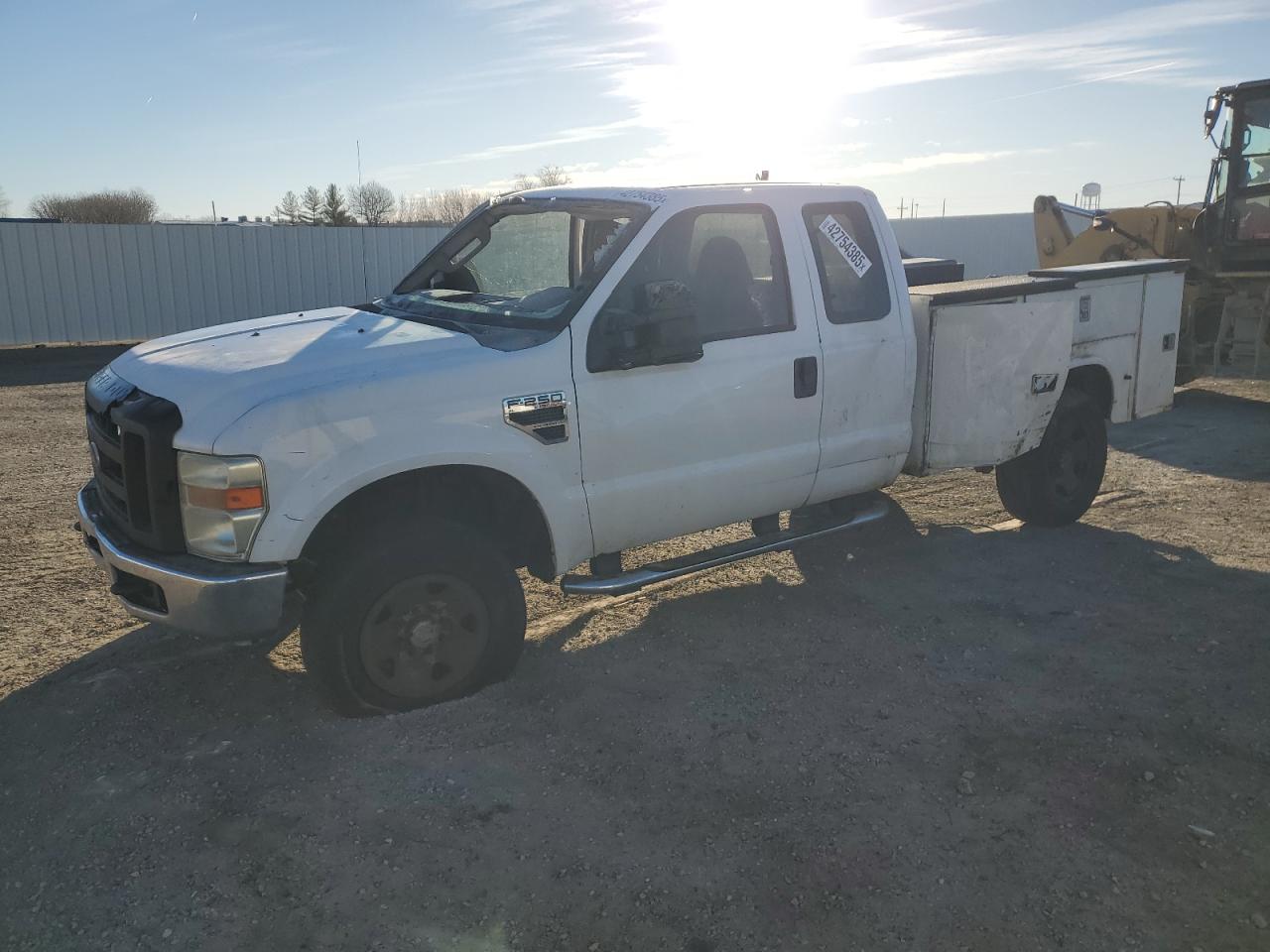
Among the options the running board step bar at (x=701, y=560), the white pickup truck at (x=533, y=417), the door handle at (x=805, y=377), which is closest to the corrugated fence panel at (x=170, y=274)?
the white pickup truck at (x=533, y=417)

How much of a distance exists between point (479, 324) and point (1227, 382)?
38.4 ft

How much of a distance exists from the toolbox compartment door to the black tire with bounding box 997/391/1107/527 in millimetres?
428

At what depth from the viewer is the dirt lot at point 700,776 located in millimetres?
2951

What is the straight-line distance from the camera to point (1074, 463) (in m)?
6.54

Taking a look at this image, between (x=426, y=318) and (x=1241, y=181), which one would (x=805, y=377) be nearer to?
(x=426, y=318)

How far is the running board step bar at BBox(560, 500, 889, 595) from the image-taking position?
14.7 feet

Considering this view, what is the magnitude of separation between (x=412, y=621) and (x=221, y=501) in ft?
2.88

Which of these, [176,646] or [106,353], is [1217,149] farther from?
[106,353]

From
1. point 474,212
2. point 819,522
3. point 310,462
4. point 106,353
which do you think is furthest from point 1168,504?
point 106,353

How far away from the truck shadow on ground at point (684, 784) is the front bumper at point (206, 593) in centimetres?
57

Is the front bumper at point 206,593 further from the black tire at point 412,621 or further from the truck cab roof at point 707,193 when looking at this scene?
the truck cab roof at point 707,193

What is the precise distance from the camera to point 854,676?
14.8ft

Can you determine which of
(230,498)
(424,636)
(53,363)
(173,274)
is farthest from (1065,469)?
(173,274)

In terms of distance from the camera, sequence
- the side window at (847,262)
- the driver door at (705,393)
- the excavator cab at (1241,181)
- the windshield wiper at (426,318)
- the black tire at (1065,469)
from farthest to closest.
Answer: the excavator cab at (1241,181) < the black tire at (1065,469) < the side window at (847,262) < the windshield wiper at (426,318) < the driver door at (705,393)
